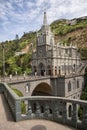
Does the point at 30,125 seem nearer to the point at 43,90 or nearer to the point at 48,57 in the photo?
the point at 43,90

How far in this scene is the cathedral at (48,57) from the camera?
162 ft

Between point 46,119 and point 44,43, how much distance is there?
147ft

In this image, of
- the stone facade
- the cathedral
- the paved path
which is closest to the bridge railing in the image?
the paved path

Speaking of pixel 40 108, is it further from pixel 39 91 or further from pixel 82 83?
pixel 82 83

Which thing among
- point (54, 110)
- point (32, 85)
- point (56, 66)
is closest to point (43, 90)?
point (56, 66)

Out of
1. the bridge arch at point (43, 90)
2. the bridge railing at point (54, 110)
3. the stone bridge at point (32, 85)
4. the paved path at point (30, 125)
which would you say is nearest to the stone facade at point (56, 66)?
the bridge arch at point (43, 90)

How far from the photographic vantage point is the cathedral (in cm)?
4942

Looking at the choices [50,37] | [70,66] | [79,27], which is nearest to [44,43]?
[50,37]

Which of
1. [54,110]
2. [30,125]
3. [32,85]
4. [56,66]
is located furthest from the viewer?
[56,66]

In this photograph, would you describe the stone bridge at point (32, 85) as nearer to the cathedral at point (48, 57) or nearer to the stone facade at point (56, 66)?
the stone facade at point (56, 66)

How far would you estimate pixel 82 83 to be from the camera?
184 ft

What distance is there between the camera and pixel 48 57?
162 feet

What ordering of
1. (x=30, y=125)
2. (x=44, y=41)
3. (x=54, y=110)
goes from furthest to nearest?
1. (x=44, y=41)
2. (x=54, y=110)
3. (x=30, y=125)

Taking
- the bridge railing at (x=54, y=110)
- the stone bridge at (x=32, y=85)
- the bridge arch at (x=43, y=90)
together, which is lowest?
the bridge arch at (x=43, y=90)
